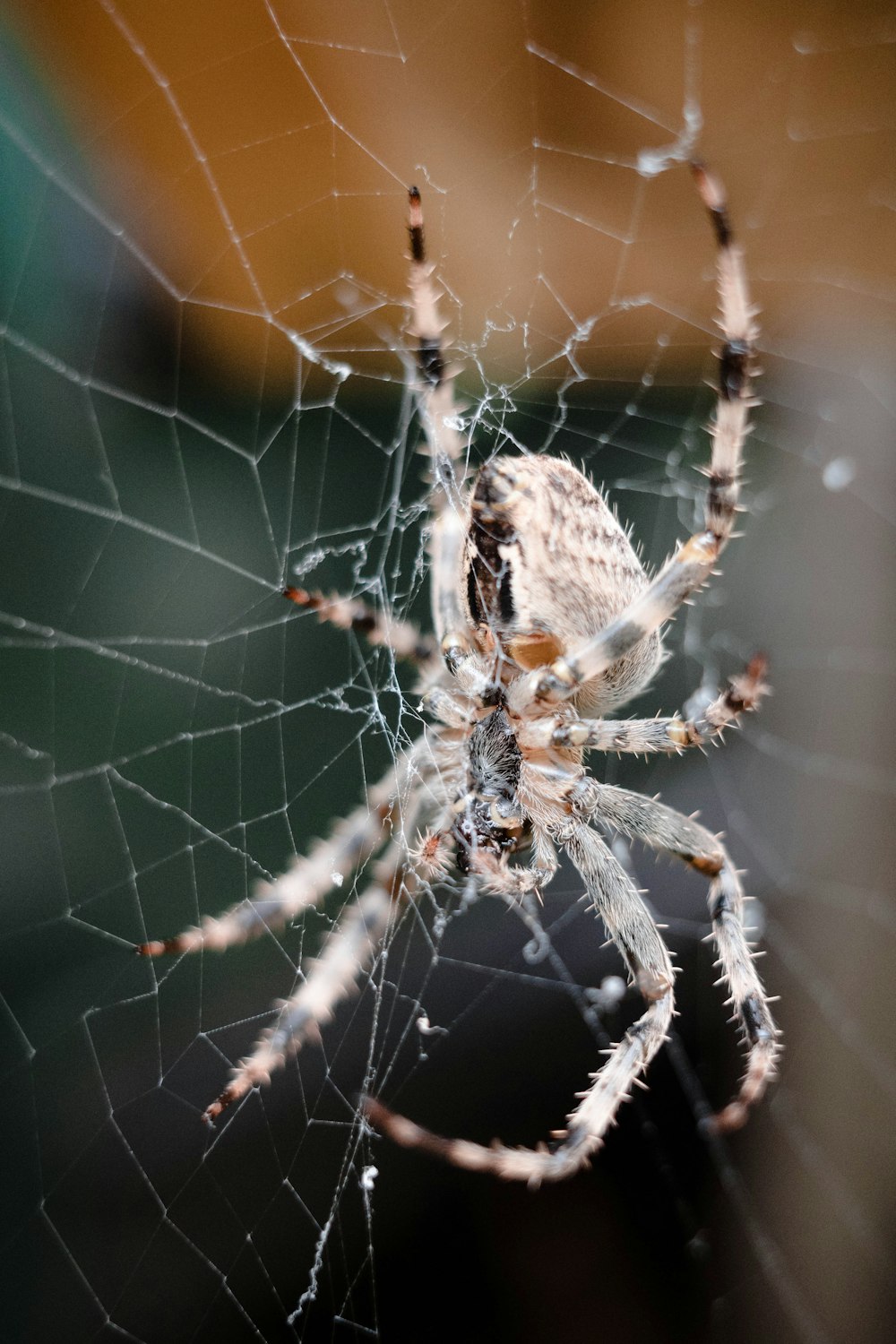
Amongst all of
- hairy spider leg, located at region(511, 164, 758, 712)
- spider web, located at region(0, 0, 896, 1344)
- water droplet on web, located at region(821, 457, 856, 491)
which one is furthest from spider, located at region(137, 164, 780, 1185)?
water droplet on web, located at region(821, 457, 856, 491)

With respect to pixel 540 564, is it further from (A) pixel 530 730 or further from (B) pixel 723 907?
(B) pixel 723 907

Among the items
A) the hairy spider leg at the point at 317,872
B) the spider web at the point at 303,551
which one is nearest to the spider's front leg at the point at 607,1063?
the spider web at the point at 303,551

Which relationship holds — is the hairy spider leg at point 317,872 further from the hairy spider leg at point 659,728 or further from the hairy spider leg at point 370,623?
the hairy spider leg at point 659,728

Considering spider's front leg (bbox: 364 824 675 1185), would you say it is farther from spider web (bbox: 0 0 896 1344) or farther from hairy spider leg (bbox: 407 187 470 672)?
hairy spider leg (bbox: 407 187 470 672)

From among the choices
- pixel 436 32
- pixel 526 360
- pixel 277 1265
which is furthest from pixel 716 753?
pixel 436 32

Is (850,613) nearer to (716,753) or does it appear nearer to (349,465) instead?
(716,753)
